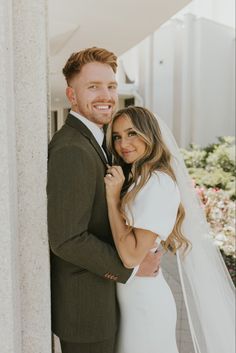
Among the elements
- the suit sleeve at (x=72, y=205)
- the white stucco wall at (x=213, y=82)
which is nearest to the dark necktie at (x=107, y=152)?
the suit sleeve at (x=72, y=205)

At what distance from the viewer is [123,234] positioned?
6.14 ft

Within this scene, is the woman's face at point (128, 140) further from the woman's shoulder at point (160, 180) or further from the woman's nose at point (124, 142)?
the woman's shoulder at point (160, 180)

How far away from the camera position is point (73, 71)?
202 cm

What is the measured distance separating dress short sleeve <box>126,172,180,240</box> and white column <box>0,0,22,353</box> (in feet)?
1.84

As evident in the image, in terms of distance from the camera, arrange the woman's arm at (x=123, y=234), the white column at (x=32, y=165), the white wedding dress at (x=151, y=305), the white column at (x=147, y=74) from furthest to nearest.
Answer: the white column at (x=147, y=74)
the white wedding dress at (x=151, y=305)
the woman's arm at (x=123, y=234)
the white column at (x=32, y=165)

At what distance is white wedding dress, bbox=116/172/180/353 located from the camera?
1980 millimetres

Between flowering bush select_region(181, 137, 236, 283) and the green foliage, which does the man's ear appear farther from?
the green foliage

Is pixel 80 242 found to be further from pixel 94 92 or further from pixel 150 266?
pixel 94 92

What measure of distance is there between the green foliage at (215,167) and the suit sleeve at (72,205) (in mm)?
7572

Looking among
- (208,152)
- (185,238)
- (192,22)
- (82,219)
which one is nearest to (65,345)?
(82,219)

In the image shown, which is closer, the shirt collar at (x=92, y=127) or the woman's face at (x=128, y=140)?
the shirt collar at (x=92, y=127)

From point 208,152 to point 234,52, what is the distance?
611cm

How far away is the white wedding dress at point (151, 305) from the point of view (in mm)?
1980

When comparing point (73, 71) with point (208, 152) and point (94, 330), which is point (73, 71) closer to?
point (94, 330)
